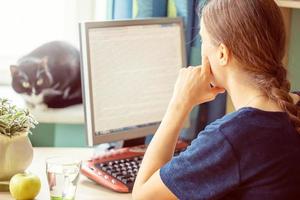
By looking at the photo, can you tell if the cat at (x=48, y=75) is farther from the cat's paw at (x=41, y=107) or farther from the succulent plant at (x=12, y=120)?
the succulent plant at (x=12, y=120)

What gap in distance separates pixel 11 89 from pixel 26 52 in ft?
0.50

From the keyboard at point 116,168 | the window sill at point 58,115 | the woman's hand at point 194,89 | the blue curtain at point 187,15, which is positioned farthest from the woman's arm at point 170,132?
the window sill at point 58,115

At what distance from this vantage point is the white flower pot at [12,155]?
1.60 meters

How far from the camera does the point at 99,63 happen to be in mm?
1789

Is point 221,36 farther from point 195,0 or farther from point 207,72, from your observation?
point 195,0

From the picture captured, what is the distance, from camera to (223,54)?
128 centimetres

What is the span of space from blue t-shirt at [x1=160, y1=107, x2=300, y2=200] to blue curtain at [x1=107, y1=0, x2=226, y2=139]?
0.85m

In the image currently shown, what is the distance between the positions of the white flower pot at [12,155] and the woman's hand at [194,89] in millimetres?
448

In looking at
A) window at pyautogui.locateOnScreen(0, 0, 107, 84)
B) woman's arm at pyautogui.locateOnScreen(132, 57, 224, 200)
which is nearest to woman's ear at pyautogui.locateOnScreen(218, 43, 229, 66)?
woman's arm at pyautogui.locateOnScreen(132, 57, 224, 200)

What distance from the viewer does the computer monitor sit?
1777 mm

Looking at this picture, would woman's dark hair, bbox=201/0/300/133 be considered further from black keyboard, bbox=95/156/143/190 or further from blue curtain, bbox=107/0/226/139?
blue curtain, bbox=107/0/226/139

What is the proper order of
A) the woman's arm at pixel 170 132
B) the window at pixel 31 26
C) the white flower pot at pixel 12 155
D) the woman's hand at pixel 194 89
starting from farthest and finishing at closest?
1. the window at pixel 31 26
2. the white flower pot at pixel 12 155
3. the woman's hand at pixel 194 89
4. the woman's arm at pixel 170 132

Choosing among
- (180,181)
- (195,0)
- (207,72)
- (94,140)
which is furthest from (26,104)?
(180,181)

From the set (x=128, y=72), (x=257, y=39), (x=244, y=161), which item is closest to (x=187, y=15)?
(x=128, y=72)
